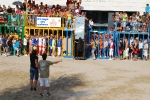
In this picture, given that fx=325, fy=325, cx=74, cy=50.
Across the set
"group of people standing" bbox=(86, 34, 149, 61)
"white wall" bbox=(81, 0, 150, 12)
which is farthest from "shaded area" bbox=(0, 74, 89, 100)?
"white wall" bbox=(81, 0, 150, 12)

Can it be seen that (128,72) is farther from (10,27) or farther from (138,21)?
(10,27)

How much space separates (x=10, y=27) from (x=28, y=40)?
2.01 meters

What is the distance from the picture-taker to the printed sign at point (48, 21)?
877 inches

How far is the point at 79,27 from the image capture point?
21.3 m

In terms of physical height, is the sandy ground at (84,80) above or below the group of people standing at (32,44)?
below

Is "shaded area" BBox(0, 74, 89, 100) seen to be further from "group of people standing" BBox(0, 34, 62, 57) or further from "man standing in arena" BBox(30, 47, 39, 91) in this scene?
"group of people standing" BBox(0, 34, 62, 57)

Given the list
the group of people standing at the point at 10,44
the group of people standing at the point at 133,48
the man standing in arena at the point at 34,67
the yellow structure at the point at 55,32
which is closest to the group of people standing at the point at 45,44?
the yellow structure at the point at 55,32

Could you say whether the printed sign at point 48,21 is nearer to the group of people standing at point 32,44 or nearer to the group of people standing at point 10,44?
the group of people standing at point 32,44

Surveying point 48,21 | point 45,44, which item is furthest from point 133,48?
point 48,21

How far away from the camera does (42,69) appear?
38.8 feet

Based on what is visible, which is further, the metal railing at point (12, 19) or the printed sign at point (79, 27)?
the metal railing at point (12, 19)

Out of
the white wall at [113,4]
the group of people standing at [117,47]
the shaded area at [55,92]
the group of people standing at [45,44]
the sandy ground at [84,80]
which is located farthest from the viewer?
the white wall at [113,4]

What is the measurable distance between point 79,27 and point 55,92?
9.28m

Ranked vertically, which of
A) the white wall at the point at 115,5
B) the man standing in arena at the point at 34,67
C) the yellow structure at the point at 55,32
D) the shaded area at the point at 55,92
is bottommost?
the shaded area at the point at 55,92
